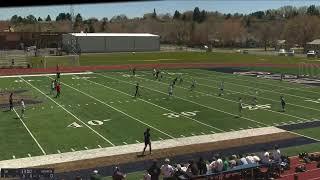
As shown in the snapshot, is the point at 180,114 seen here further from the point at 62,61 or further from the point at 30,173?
the point at 62,61

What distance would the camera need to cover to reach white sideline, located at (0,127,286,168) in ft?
56.9

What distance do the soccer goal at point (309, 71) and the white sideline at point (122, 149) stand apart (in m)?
26.9

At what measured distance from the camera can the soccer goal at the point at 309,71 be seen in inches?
1927

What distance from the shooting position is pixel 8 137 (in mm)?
21266

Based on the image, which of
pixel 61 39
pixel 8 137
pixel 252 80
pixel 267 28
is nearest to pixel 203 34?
pixel 267 28

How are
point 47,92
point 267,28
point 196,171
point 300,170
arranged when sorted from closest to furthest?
1. point 196,171
2. point 300,170
3. point 47,92
4. point 267,28

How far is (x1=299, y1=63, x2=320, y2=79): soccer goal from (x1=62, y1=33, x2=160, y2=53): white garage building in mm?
40090

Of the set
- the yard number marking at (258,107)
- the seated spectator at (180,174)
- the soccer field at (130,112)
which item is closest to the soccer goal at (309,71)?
the soccer field at (130,112)

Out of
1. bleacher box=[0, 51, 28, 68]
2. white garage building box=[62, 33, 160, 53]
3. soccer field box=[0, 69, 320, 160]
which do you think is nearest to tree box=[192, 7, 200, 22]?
white garage building box=[62, 33, 160, 53]

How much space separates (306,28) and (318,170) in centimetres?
10227

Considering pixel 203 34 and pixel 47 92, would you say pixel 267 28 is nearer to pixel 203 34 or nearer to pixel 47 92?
pixel 203 34

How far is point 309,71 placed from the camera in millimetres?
53219

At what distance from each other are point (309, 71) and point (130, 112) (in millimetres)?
31722

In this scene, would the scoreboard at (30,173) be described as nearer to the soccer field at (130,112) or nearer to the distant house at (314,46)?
the soccer field at (130,112)
